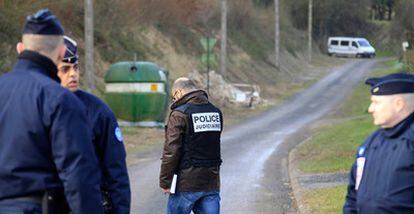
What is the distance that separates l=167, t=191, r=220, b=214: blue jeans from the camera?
293 inches

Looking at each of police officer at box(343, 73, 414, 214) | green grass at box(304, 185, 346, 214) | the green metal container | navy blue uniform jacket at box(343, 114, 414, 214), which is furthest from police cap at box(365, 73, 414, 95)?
the green metal container

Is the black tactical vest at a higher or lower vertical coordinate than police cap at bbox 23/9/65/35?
lower

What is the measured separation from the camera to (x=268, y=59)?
2306 inches

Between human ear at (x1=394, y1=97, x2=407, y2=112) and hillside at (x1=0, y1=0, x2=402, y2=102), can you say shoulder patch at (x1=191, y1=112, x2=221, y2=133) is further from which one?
hillside at (x1=0, y1=0, x2=402, y2=102)

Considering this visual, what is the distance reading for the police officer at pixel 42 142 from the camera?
14.5ft

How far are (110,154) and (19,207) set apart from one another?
88 centimetres

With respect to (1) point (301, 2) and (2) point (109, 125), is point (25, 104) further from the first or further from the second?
(1) point (301, 2)

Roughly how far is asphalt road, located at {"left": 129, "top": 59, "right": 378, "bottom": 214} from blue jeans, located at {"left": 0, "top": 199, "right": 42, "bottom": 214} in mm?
6909

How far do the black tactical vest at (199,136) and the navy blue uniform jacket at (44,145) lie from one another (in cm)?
285

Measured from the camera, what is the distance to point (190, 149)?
739 centimetres

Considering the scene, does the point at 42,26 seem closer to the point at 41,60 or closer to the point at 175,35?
the point at 41,60

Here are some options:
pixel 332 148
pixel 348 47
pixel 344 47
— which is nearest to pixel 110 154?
pixel 332 148

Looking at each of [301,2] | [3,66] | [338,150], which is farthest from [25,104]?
[301,2]

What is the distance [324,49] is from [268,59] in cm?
2178
